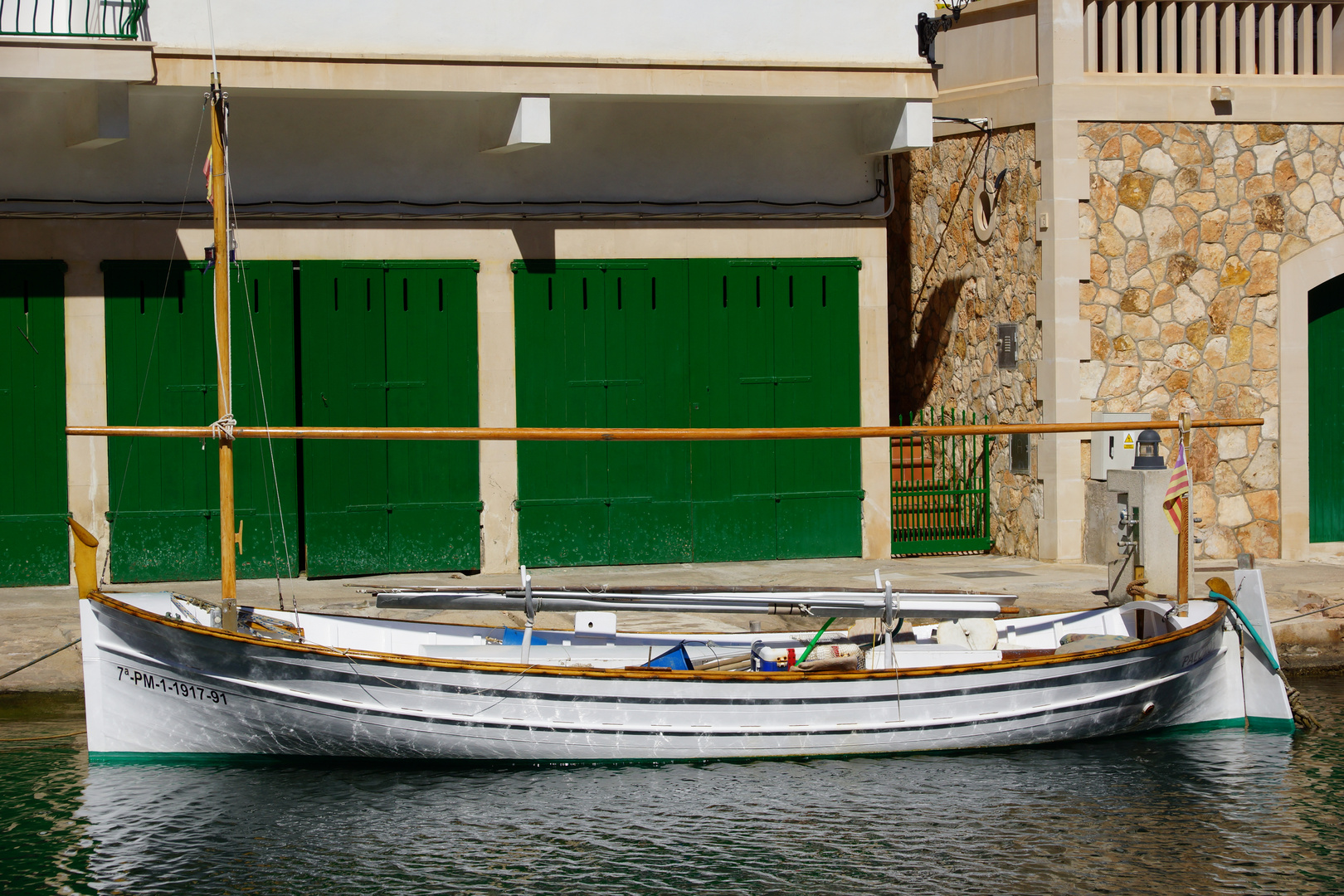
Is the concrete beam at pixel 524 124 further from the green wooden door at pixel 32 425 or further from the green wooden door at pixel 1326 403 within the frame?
the green wooden door at pixel 1326 403

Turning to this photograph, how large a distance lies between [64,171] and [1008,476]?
Answer: 356 inches

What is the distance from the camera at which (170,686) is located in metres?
9.22

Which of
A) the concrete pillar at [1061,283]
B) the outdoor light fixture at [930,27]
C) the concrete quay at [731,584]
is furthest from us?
the concrete pillar at [1061,283]

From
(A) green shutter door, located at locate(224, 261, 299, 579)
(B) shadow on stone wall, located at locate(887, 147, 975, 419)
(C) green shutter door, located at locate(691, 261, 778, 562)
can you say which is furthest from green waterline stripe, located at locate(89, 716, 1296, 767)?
(B) shadow on stone wall, located at locate(887, 147, 975, 419)

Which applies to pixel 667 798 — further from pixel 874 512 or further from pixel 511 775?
pixel 874 512

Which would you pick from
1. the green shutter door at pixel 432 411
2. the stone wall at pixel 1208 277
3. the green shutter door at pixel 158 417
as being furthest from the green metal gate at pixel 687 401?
the green shutter door at pixel 158 417

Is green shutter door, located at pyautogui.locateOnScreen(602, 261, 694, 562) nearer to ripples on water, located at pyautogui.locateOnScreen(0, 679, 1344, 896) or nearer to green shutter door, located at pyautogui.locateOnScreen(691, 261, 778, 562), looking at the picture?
green shutter door, located at pyautogui.locateOnScreen(691, 261, 778, 562)

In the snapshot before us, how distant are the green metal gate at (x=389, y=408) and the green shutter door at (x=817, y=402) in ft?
9.50

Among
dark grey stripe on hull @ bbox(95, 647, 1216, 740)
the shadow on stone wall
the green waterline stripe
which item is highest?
the shadow on stone wall

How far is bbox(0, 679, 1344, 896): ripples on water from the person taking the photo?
7.27 metres

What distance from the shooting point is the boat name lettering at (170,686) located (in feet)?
30.2

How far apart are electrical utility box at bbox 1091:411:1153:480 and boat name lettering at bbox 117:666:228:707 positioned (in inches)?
315

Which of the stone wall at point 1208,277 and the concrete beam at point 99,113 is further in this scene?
the stone wall at point 1208,277

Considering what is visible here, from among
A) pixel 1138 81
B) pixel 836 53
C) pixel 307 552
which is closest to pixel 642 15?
pixel 836 53
